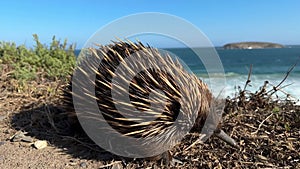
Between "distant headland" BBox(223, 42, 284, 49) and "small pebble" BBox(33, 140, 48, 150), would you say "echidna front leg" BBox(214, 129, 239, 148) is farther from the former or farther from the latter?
"distant headland" BBox(223, 42, 284, 49)

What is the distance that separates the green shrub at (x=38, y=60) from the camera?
571cm

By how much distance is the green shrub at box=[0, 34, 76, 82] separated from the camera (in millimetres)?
5707

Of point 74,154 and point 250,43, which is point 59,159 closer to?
point 74,154

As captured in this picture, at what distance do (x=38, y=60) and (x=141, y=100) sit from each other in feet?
14.7

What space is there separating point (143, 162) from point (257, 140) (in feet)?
4.19

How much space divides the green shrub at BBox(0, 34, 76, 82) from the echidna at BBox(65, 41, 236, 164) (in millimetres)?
2777

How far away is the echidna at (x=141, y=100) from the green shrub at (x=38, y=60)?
2.78 m

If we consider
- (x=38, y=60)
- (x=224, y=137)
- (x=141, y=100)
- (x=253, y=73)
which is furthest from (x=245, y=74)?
(x=141, y=100)

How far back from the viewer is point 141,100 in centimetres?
254

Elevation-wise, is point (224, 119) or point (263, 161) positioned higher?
point (224, 119)

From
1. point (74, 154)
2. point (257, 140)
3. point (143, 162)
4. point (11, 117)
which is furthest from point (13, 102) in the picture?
point (257, 140)

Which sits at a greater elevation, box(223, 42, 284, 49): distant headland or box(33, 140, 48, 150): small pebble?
box(223, 42, 284, 49): distant headland

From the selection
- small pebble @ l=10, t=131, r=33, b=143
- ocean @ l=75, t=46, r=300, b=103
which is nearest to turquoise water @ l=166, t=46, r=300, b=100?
ocean @ l=75, t=46, r=300, b=103

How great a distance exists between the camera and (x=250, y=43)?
90.3 metres
